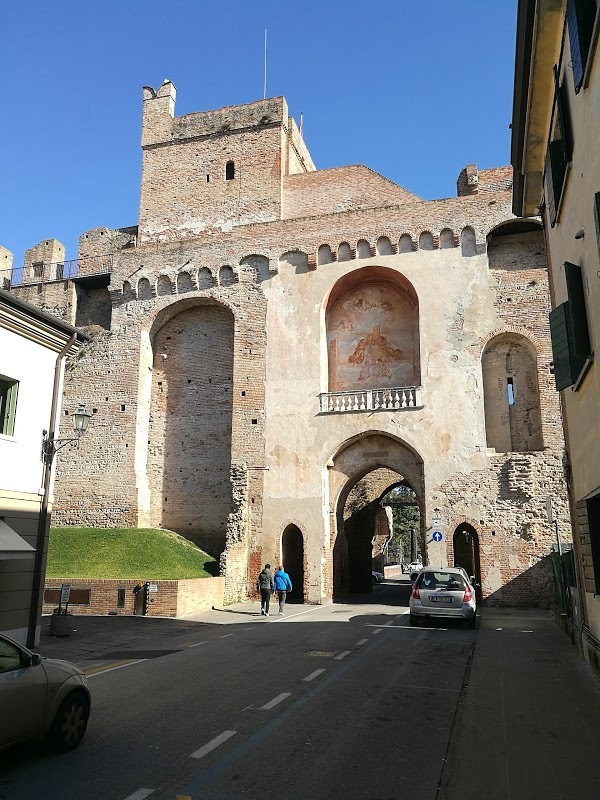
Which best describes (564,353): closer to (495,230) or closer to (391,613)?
(391,613)

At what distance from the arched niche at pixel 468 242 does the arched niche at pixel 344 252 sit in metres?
4.26

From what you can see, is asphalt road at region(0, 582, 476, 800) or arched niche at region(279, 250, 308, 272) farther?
arched niche at region(279, 250, 308, 272)

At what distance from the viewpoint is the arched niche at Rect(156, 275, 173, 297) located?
27.2 meters

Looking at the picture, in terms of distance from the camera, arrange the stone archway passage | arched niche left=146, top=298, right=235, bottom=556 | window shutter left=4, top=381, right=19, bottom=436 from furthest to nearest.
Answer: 1. arched niche left=146, top=298, right=235, bottom=556
2. the stone archway passage
3. window shutter left=4, top=381, right=19, bottom=436

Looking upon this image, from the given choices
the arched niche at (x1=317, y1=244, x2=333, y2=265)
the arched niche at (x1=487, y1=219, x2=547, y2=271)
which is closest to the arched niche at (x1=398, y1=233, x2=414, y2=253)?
the arched niche at (x1=317, y1=244, x2=333, y2=265)

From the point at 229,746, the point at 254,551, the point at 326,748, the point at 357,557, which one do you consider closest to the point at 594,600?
the point at 326,748

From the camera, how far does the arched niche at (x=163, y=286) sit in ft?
89.1

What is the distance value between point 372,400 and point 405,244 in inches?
244

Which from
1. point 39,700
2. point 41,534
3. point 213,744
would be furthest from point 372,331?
point 39,700

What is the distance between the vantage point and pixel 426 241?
24.1m

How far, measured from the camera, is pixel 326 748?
5938 mm

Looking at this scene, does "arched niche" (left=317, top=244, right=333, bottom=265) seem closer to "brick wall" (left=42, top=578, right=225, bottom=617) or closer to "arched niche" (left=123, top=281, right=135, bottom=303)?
"arched niche" (left=123, top=281, right=135, bottom=303)

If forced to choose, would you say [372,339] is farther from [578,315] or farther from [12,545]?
[12,545]

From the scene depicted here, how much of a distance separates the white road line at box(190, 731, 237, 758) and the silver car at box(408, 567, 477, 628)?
9.87 metres
